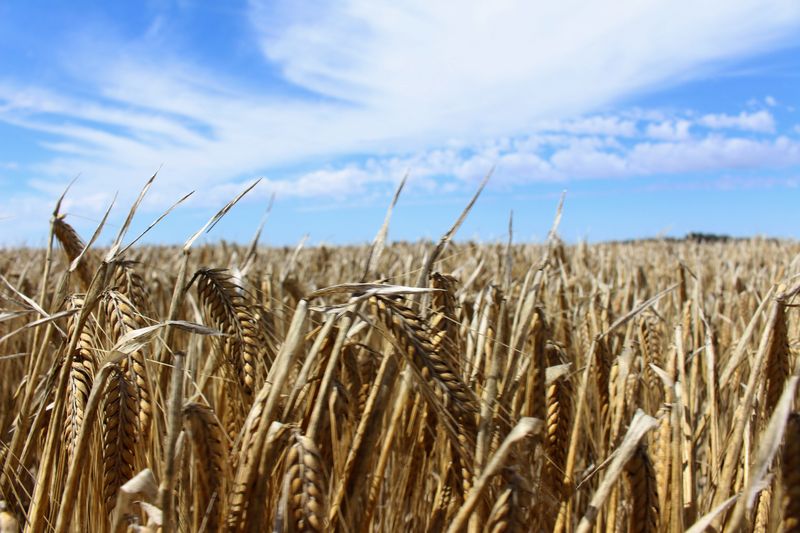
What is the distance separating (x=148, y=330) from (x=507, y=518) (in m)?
0.55

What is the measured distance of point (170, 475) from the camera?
834mm

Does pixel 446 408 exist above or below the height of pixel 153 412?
above

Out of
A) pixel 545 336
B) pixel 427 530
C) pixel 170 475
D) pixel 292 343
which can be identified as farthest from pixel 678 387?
pixel 170 475

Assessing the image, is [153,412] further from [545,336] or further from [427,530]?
[545,336]

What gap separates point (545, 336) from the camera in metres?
1.51

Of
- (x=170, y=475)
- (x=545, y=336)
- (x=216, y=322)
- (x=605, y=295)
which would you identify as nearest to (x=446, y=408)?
(x=170, y=475)

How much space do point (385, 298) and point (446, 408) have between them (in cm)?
18

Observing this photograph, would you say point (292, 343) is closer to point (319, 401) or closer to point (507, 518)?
point (319, 401)

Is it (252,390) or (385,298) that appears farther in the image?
(252,390)

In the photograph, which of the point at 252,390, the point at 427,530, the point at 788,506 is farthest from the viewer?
the point at 427,530

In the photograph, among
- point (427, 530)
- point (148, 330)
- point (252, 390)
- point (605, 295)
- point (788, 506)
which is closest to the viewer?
point (788, 506)

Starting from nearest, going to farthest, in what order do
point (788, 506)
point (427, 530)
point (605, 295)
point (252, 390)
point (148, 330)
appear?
point (788, 506), point (148, 330), point (252, 390), point (427, 530), point (605, 295)

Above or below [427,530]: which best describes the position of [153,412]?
above

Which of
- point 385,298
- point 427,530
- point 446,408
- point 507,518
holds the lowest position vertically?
point 427,530
